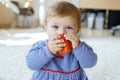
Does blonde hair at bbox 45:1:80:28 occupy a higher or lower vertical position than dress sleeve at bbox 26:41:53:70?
higher

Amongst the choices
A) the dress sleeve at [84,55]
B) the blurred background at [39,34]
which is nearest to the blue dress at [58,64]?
the dress sleeve at [84,55]

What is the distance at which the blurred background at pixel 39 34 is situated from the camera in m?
1.29

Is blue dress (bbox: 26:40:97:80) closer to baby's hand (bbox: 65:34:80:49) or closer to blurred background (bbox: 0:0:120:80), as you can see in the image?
baby's hand (bbox: 65:34:80:49)

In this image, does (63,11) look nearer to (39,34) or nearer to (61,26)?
(61,26)

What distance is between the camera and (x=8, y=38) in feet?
6.41

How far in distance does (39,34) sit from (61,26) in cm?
140

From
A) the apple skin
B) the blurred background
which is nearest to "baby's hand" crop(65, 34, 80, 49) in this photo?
the apple skin

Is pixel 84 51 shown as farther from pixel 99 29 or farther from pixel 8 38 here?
pixel 99 29

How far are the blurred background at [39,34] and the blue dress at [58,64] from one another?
420mm

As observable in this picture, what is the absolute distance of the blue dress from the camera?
0.75 metres

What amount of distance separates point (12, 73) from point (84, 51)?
61 centimetres

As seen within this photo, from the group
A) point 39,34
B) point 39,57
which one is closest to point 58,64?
point 39,57

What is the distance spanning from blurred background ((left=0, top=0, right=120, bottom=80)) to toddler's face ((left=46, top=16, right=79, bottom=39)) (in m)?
0.51

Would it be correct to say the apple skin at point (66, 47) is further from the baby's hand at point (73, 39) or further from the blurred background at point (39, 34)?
the blurred background at point (39, 34)
